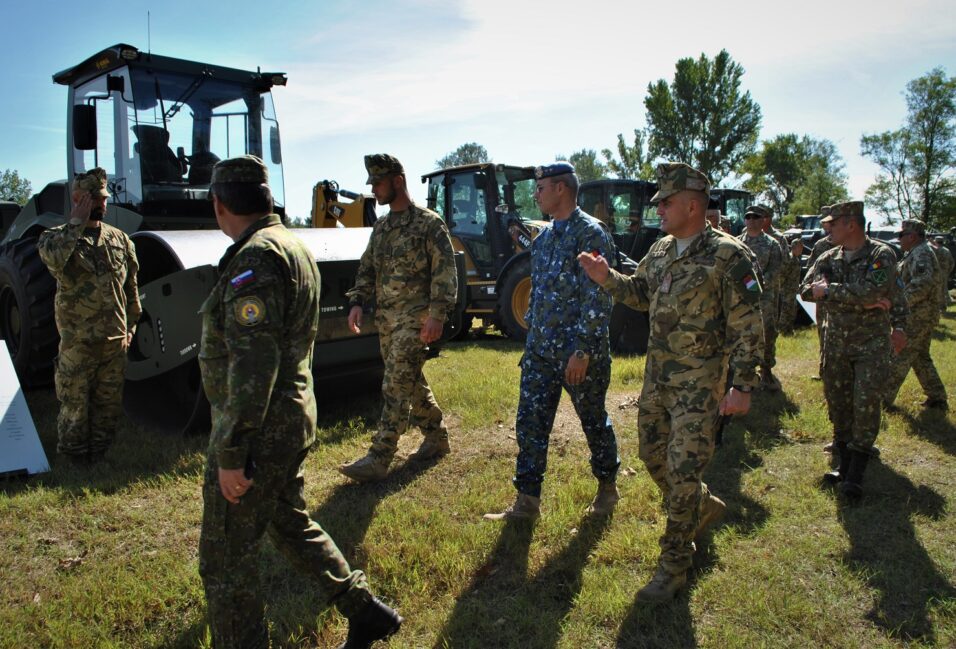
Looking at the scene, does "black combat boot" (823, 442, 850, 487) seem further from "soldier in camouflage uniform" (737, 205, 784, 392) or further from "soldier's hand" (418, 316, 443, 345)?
"soldier's hand" (418, 316, 443, 345)

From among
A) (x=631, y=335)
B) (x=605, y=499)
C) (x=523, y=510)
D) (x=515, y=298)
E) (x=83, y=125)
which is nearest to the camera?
(x=523, y=510)

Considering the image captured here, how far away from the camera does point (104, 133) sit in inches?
220

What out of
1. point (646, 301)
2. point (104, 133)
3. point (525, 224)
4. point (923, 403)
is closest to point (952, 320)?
point (923, 403)

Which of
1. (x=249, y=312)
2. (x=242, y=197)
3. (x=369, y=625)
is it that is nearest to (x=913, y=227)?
(x=369, y=625)

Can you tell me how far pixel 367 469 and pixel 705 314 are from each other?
2386mm

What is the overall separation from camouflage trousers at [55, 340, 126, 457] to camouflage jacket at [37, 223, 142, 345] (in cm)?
11

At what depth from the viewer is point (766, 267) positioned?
22.1ft

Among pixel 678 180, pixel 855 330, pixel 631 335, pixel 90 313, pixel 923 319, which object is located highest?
pixel 678 180

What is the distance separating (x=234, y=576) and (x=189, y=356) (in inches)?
110

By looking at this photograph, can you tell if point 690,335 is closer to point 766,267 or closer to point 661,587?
point 661,587

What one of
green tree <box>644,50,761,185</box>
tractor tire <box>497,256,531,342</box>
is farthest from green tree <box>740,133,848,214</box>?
tractor tire <box>497,256,531,342</box>

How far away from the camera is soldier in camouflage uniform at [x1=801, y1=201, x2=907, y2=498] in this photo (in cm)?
424

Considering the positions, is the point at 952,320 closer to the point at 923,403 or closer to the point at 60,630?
the point at 923,403

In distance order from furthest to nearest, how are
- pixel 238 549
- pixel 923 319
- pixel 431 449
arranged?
pixel 923 319 < pixel 431 449 < pixel 238 549
